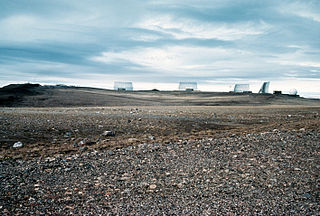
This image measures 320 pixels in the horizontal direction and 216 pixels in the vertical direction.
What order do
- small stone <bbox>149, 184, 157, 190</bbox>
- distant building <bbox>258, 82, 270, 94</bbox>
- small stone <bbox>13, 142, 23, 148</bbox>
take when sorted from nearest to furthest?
small stone <bbox>149, 184, 157, 190</bbox> < small stone <bbox>13, 142, 23, 148</bbox> < distant building <bbox>258, 82, 270, 94</bbox>

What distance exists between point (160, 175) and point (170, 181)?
0.48 m

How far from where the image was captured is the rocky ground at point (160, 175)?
536cm

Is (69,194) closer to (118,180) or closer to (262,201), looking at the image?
(118,180)

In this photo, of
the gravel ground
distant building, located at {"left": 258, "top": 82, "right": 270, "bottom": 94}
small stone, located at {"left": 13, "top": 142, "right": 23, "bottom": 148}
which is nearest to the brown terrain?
the gravel ground

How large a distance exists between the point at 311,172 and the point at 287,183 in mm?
1140

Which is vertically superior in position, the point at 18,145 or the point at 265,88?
the point at 265,88

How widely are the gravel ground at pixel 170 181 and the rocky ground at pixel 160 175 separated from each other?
18 millimetres

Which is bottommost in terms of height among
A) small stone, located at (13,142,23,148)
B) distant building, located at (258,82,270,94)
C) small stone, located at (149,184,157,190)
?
small stone, located at (149,184,157,190)

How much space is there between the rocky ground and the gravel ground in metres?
0.02

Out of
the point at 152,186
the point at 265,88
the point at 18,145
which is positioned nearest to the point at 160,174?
the point at 152,186

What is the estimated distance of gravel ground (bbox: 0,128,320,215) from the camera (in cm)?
530

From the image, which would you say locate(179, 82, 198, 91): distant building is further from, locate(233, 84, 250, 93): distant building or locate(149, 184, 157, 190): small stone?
locate(149, 184, 157, 190): small stone

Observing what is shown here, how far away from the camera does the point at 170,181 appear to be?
669 cm

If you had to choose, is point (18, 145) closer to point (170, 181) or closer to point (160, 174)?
point (160, 174)
